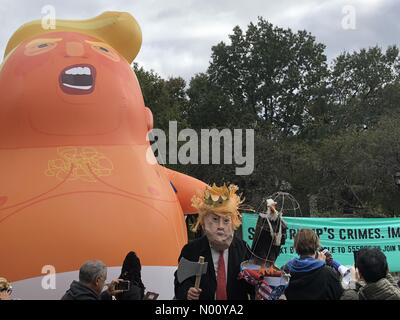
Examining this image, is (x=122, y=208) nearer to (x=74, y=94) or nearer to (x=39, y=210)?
(x=39, y=210)

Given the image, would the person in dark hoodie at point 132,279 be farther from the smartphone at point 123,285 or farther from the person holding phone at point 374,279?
the person holding phone at point 374,279

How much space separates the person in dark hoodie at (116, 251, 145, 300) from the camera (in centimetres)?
399

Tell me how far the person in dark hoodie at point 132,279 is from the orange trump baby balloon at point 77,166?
1108 millimetres

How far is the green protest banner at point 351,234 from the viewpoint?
348 inches

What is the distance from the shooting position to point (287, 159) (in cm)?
2133

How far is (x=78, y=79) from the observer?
655 centimetres

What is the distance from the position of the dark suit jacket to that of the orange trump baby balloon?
2.39 metres

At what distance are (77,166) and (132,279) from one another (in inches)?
81.3

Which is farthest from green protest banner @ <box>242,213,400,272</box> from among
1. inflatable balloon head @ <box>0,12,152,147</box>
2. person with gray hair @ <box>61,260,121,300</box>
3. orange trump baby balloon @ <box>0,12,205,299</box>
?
person with gray hair @ <box>61,260,121,300</box>

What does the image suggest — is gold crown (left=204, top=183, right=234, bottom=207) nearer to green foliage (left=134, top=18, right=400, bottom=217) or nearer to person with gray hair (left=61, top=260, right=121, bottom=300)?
person with gray hair (left=61, top=260, right=121, bottom=300)

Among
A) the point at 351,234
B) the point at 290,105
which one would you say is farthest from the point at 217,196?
the point at 290,105

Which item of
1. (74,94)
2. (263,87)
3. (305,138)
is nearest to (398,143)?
(305,138)

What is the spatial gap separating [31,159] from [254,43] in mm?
24209

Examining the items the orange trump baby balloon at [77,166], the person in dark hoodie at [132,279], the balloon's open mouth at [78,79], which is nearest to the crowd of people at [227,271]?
the person in dark hoodie at [132,279]
